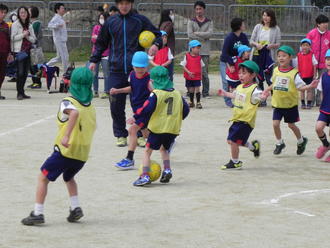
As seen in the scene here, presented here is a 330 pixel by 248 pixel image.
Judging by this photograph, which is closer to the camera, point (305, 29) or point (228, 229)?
point (228, 229)

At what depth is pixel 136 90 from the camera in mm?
12047

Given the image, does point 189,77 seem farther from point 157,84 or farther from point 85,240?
point 85,240

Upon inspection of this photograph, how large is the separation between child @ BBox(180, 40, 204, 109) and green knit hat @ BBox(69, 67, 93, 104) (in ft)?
30.7

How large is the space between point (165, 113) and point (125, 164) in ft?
3.91

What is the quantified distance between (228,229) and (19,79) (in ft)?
36.7

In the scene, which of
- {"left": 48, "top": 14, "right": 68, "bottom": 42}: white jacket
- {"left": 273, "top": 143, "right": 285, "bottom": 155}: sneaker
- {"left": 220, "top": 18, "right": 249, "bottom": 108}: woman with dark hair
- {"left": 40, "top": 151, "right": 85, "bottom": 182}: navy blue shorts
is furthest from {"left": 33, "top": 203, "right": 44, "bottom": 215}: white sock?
{"left": 48, "top": 14, "right": 68, "bottom": 42}: white jacket

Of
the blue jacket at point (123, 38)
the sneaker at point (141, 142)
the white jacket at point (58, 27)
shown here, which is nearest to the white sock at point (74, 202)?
the blue jacket at point (123, 38)

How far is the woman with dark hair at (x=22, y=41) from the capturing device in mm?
18703

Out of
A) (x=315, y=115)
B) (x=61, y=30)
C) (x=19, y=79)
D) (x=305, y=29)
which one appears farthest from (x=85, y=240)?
(x=305, y=29)

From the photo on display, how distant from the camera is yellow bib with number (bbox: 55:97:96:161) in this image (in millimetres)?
8277

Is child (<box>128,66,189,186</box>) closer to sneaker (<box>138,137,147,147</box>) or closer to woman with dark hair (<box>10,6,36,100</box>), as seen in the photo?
sneaker (<box>138,137,147,147</box>)

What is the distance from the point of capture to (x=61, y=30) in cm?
2158

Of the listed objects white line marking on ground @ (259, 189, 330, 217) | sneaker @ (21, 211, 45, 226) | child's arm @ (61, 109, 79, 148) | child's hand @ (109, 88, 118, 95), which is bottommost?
white line marking on ground @ (259, 189, 330, 217)

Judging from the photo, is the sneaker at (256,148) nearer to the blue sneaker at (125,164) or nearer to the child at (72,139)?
the blue sneaker at (125,164)
